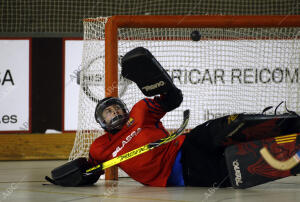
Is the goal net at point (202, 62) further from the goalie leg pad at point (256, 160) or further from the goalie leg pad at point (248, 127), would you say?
the goalie leg pad at point (256, 160)

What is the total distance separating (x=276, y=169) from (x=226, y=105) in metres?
1.96

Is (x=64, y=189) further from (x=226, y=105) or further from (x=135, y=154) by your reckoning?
(x=226, y=105)

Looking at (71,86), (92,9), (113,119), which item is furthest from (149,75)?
(92,9)

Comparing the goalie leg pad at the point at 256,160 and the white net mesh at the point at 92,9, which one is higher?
the white net mesh at the point at 92,9

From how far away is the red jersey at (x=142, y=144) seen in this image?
151 inches

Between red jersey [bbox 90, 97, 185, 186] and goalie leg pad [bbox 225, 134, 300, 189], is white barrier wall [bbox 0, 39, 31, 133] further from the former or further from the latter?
goalie leg pad [bbox 225, 134, 300, 189]

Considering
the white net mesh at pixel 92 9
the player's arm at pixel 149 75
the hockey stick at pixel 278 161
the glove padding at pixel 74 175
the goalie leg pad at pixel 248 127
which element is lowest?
the glove padding at pixel 74 175

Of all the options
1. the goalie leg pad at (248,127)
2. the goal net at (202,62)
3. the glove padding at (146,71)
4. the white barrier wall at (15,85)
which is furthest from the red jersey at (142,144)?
the white barrier wall at (15,85)

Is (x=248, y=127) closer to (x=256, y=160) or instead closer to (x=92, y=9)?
(x=256, y=160)

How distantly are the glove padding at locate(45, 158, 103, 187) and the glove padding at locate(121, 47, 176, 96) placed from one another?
2.64 feet

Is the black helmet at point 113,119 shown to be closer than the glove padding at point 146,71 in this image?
No

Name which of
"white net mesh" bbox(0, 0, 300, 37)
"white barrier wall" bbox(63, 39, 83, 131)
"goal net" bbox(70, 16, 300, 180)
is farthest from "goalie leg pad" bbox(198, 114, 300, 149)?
"white net mesh" bbox(0, 0, 300, 37)

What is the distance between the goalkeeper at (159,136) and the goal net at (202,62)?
28.4 inches

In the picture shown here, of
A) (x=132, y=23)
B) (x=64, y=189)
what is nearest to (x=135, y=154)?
(x=64, y=189)
